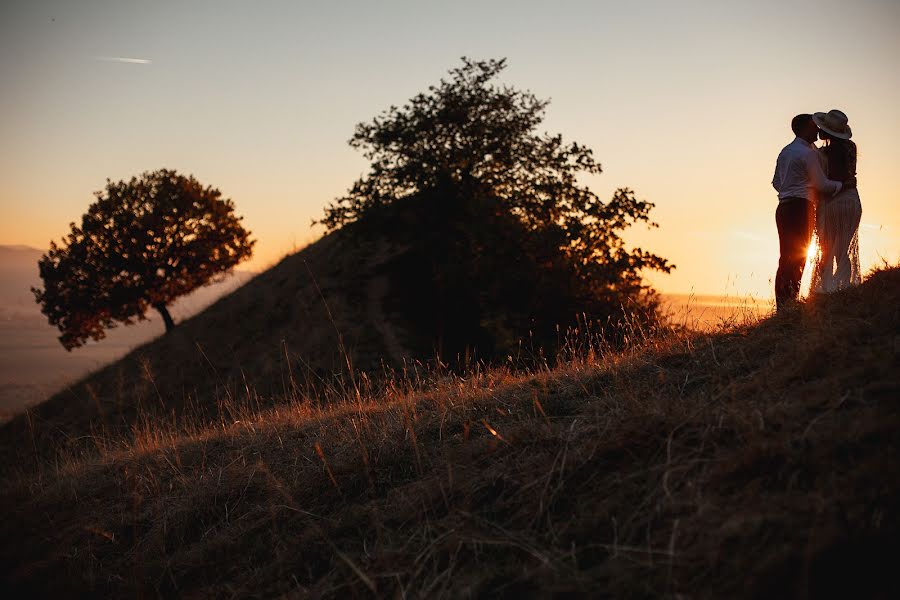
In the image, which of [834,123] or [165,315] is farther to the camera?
[165,315]

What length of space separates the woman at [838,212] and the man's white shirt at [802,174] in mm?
172

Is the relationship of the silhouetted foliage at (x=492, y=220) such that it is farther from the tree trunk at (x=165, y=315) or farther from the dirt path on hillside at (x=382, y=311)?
the tree trunk at (x=165, y=315)

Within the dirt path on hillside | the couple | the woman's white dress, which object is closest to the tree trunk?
the dirt path on hillside

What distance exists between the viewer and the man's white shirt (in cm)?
762

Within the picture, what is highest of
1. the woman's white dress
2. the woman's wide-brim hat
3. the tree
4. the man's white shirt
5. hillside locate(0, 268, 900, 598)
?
the tree

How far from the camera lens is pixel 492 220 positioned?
16.6 meters

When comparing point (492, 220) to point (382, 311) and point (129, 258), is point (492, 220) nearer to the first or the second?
point (382, 311)

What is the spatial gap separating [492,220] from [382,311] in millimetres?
4760

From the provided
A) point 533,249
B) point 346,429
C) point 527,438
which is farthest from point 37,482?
point 533,249

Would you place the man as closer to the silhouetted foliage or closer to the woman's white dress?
the woman's white dress

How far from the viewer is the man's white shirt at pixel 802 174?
7.62 meters

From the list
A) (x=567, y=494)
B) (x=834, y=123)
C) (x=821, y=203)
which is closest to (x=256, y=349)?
(x=821, y=203)

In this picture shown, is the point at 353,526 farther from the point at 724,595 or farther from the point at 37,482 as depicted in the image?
the point at 37,482

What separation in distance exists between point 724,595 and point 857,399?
1.58m
